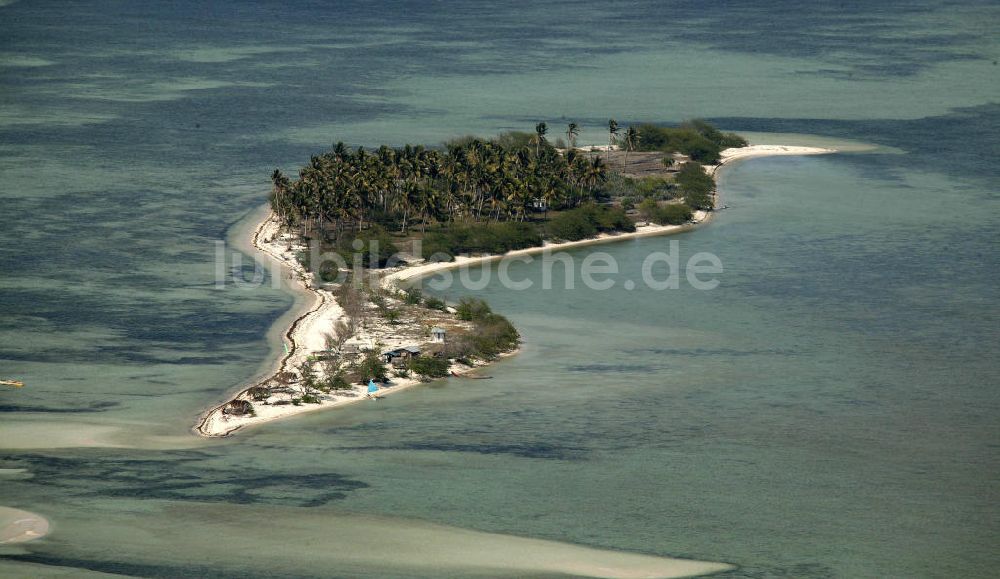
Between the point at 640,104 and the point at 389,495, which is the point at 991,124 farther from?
the point at 389,495

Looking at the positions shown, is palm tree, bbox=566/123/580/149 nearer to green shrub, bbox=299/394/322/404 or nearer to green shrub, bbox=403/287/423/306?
green shrub, bbox=403/287/423/306

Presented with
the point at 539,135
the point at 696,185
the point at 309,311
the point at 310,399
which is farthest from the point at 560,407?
the point at 539,135

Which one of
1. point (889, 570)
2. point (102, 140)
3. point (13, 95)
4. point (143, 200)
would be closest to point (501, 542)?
point (889, 570)

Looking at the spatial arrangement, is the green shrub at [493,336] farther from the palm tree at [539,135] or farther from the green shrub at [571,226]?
the palm tree at [539,135]

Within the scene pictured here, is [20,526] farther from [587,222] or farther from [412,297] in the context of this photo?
[587,222]

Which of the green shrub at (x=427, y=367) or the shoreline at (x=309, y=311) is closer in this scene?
the shoreline at (x=309, y=311)

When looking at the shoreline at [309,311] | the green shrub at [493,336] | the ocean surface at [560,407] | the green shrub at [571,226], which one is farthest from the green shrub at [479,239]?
the green shrub at [493,336]
